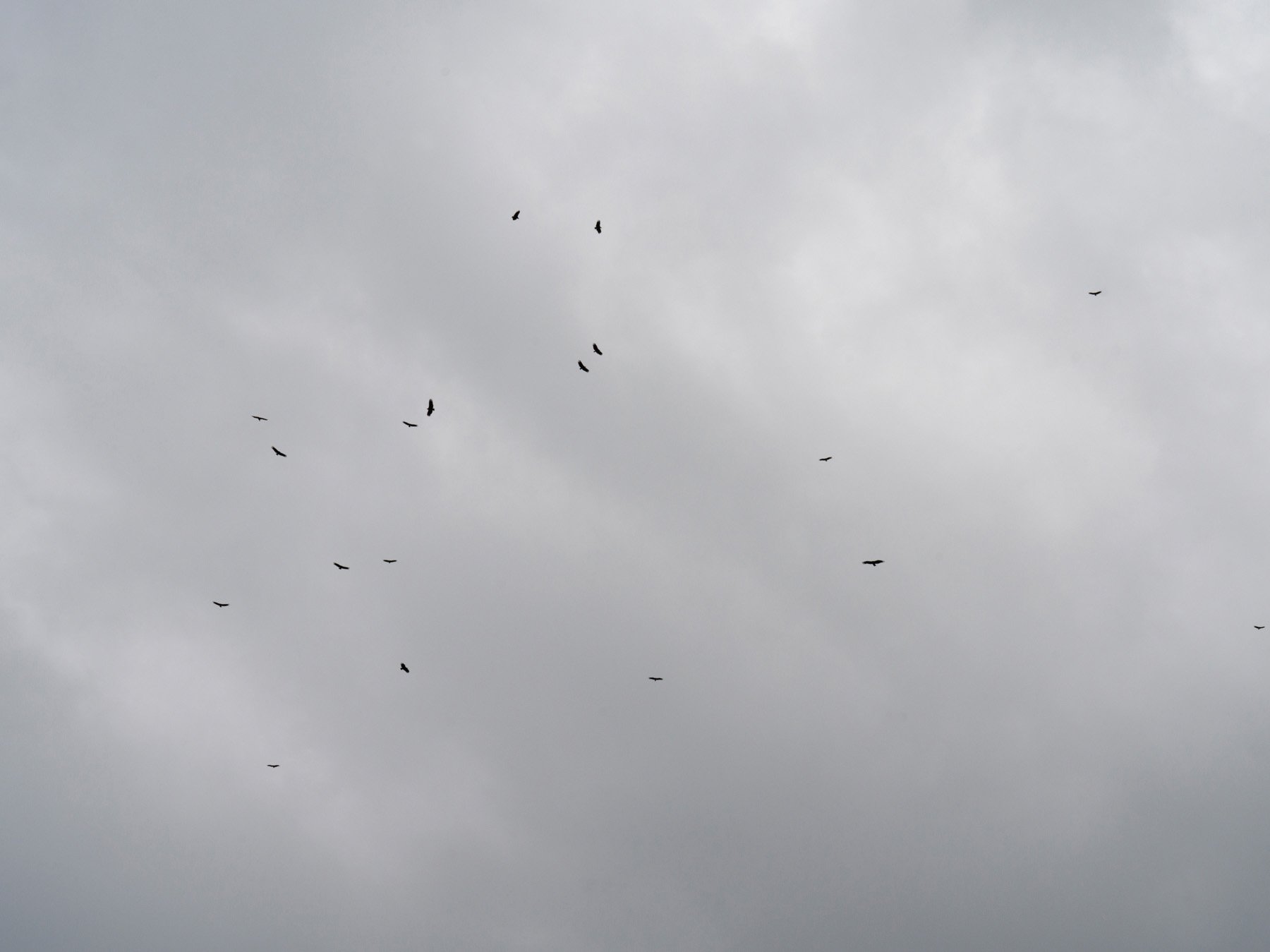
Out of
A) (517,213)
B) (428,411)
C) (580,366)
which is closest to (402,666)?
(428,411)

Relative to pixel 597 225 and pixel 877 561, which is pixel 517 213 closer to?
pixel 597 225

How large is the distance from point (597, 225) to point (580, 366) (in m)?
18.0

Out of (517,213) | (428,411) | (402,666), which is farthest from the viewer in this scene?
(402,666)

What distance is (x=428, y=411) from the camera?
397ft

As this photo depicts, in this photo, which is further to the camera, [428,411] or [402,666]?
[402,666]

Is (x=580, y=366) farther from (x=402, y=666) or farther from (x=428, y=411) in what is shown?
(x=402, y=666)

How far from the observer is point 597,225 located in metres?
113

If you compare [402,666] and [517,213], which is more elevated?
[517,213]

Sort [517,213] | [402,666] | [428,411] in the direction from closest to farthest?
1. [517,213]
2. [428,411]
3. [402,666]

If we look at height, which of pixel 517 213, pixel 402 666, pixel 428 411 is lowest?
pixel 402 666

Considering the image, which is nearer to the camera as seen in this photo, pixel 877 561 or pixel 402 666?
pixel 877 561

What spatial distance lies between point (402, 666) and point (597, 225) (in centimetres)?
5834

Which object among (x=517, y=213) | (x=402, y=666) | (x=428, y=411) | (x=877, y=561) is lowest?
(x=402, y=666)

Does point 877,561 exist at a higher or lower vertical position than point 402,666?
higher
